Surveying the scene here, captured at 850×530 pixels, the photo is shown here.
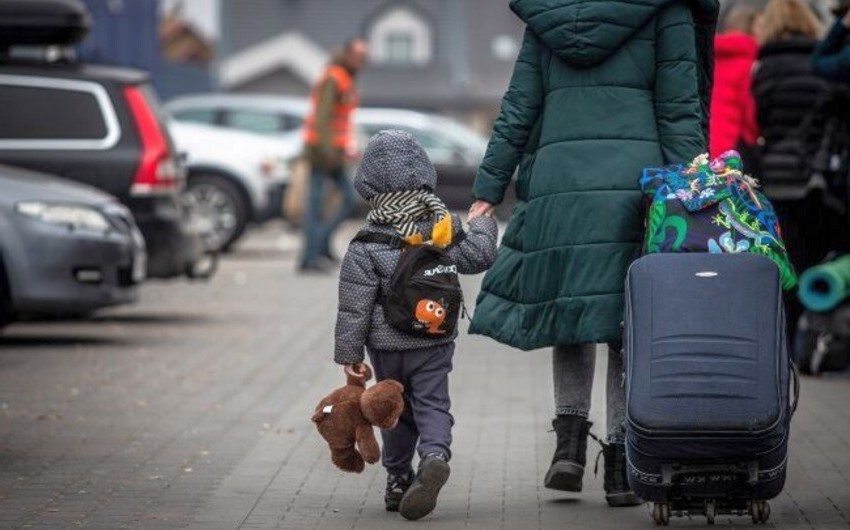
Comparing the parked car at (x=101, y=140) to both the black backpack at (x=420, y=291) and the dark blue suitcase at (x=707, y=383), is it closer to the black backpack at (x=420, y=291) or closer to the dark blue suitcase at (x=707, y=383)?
the black backpack at (x=420, y=291)

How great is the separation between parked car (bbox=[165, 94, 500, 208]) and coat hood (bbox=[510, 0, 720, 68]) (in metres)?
18.7

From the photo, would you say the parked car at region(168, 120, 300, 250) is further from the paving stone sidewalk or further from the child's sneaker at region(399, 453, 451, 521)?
the child's sneaker at region(399, 453, 451, 521)

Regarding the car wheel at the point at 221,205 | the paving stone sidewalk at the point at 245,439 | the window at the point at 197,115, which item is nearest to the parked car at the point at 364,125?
the window at the point at 197,115

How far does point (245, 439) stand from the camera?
29.1 feet

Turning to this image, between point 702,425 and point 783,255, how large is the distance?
2.42 ft

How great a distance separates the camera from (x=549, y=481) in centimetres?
714

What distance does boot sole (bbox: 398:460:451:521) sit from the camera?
6.73 meters

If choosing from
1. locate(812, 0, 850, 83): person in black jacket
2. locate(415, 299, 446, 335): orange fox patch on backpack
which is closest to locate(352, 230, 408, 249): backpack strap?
locate(415, 299, 446, 335): orange fox patch on backpack

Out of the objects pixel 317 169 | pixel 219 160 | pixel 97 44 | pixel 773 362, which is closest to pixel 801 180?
pixel 773 362

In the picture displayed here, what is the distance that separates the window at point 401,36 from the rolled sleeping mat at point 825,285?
58.7 m

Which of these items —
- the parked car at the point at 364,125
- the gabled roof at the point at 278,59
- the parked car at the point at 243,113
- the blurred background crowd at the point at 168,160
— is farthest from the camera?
the gabled roof at the point at 278,59

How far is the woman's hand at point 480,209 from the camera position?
23.3ft

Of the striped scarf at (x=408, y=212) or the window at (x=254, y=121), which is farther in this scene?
the window at (x=254, y=121)

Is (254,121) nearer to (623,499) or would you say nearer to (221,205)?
(221,205)
